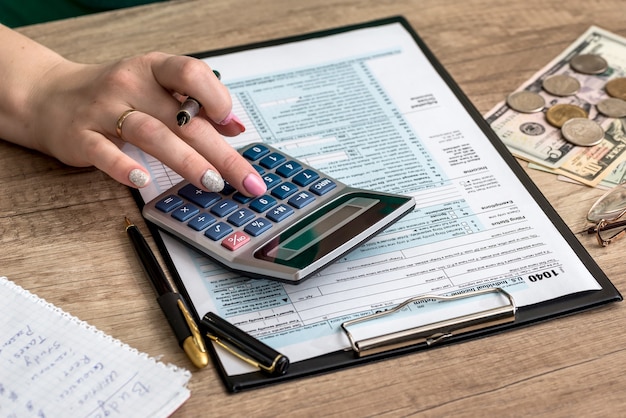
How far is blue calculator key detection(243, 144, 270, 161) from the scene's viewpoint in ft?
2.74

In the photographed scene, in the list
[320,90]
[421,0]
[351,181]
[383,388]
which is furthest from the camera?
[421,0]

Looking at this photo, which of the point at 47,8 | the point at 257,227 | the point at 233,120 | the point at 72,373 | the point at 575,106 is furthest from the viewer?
the point at 47,8

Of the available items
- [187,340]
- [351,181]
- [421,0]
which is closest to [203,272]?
[187,340]

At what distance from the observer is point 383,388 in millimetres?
658

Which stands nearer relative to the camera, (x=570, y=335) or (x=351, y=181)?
(x=570, y=335)

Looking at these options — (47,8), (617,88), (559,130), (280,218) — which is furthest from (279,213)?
(47,8)

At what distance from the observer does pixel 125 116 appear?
84 centimetres

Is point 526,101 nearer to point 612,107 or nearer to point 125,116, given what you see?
point 612,107

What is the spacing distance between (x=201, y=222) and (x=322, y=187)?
0.39 feet

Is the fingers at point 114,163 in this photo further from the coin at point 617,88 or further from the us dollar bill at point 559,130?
the coin at point 617,88

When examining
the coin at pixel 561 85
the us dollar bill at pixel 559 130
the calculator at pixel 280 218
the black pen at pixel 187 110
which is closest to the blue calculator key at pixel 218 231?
the calculator at pixel 280 218

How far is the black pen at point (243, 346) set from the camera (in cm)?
66

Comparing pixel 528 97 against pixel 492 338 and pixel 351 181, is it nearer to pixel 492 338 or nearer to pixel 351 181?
pixel 351 181

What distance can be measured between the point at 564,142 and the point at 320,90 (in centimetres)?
28
